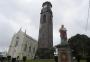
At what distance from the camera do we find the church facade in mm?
60656

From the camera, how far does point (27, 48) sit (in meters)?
64.1

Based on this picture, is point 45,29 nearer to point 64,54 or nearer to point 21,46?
point 21,46

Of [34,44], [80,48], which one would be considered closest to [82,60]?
[80,48]

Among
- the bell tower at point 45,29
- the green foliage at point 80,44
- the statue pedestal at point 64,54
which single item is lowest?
the statue pedestal at point 64,54

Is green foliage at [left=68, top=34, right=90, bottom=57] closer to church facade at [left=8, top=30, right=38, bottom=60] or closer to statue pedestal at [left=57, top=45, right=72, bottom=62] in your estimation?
church facade at [left=8, top=30, right=38, bottom=60]

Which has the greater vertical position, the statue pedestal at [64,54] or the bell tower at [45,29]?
the bell tower at [45,29]

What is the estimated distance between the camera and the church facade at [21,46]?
60656 mm

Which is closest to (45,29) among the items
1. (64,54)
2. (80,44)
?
(80,44)

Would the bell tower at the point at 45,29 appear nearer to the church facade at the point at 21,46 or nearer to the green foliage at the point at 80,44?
the church facade at the point at 21,46

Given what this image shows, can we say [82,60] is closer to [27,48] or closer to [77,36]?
[77,36]

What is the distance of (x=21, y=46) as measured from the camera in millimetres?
61312

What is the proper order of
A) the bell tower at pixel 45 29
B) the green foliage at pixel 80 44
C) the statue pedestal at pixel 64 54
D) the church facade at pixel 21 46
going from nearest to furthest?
the statue pedestal at pixel 64 54
the green foliage at pixel 80 44
the bell tower at pixel 45 29
the church facade at pixel 21 46

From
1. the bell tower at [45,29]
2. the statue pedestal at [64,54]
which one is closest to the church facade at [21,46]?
the bell tower at [45,29]

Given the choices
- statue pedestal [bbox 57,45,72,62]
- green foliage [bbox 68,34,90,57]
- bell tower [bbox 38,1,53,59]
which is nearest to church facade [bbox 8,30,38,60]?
bell tower [bbox 38,1,53,59]
